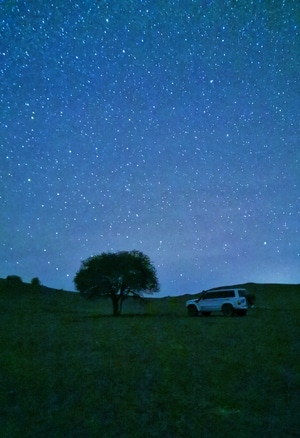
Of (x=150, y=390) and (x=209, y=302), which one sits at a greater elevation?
(x=209, y=302)

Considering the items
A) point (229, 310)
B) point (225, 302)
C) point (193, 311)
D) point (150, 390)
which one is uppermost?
point (225, 302)

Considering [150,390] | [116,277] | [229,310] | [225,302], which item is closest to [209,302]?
[225,302]

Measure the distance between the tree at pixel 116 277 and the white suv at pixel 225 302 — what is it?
9158 millimetres

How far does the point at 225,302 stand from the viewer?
1363 inches

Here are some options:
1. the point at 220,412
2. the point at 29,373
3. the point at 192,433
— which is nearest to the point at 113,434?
the point at 192,433

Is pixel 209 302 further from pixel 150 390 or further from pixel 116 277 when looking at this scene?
pixel 150 390

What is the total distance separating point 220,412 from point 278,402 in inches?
52.9

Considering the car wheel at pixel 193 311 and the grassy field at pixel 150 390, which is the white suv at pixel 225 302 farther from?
the grassy field at pixel 150 390

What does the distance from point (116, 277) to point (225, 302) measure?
12.8 meters

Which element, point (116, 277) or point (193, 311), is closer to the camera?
point (193, 311)

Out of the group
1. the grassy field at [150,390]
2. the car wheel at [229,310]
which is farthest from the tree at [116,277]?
the grassy field at [150,390]

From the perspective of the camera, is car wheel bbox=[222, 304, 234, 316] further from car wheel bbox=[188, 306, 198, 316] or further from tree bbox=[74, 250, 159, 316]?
tree bbox=[74, 250, 159, 316]

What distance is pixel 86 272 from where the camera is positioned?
148ft

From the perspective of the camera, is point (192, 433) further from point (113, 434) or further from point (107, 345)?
point (107, 345)
